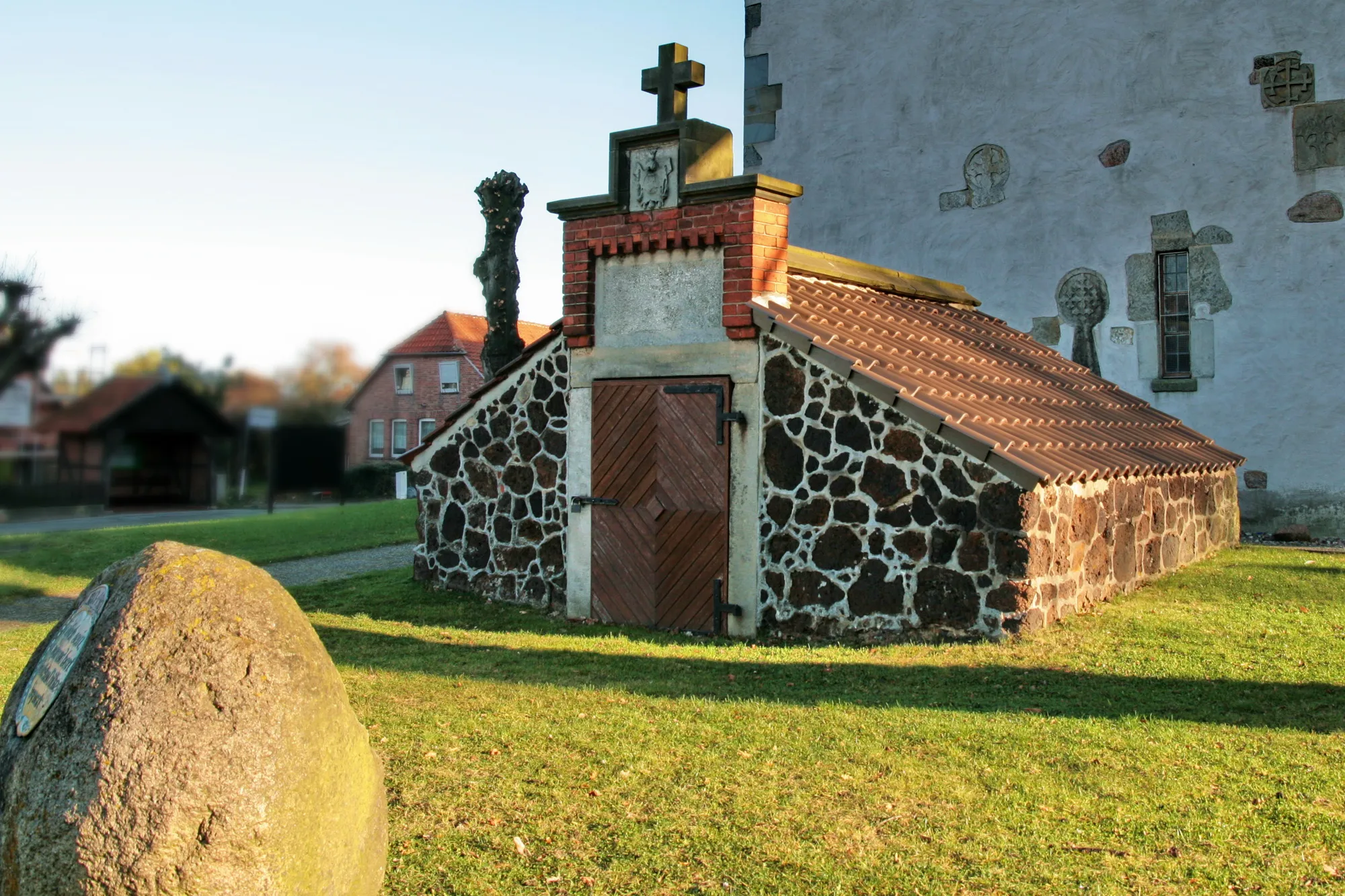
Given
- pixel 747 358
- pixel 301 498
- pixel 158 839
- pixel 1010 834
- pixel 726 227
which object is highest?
pixel 726 227

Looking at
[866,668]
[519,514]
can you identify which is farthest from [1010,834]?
[519,514]

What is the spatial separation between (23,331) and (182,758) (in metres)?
1.74

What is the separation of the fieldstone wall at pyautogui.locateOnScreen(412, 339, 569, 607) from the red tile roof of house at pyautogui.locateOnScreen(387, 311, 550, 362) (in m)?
0.71

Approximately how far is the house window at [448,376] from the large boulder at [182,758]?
212cm

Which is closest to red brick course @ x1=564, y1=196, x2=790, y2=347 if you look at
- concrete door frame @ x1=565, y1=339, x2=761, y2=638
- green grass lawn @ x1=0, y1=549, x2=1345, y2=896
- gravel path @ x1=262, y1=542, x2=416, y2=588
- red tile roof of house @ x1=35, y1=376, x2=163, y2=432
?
concrete door frame @ x1=565, y1=339, x2=761, y2=638

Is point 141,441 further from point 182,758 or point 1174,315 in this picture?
point 1174,315

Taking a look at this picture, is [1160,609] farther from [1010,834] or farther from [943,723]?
[1010,834]

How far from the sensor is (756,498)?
10.1 m

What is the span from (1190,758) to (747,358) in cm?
516

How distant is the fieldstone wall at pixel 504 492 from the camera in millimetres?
11414

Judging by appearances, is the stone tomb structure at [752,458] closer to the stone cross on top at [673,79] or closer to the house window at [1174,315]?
the stone cross on top at [673,79]

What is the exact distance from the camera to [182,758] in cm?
342

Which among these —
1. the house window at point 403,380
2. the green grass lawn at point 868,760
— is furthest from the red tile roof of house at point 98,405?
the green grass lawn at point 868,760

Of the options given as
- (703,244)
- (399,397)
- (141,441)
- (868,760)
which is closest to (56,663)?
(399,397)
